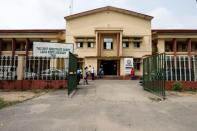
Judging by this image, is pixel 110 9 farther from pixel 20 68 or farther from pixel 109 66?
pixel 20 68

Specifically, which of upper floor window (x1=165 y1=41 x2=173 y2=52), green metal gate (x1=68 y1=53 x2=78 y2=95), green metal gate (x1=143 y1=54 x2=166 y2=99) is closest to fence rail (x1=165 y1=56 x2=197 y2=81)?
green metal gate (x1=143 y1=54 x2=166 y2=99)

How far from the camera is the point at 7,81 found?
57.5 ft

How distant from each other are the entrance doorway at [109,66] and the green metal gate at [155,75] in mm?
17505

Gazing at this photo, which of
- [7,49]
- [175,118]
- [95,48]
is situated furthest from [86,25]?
[175,118]

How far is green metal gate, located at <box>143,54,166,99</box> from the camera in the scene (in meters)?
13.6

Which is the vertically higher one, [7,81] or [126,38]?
[126,38]

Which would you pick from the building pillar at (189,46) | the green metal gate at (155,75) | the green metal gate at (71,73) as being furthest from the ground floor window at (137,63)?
the green metal gate at (71,73)

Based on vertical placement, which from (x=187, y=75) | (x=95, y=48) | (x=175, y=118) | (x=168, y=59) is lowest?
(x=175, y=118)

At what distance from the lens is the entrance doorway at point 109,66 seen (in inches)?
1385

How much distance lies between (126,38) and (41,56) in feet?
61.9

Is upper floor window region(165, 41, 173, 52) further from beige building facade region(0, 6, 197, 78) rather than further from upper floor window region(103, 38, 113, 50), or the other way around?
upper floor window region(103, 38, 113, 50)

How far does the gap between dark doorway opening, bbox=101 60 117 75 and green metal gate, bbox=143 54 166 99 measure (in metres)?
17.5

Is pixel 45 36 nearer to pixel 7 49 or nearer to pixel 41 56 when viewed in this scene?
pixel 7 49

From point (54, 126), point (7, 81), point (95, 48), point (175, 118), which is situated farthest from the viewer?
point (95, 48)
